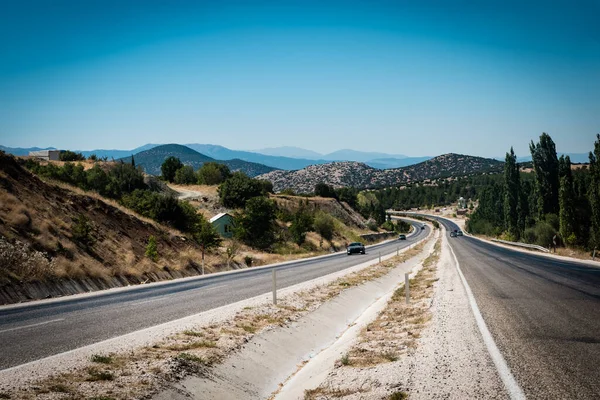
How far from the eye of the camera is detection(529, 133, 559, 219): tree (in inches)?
2213

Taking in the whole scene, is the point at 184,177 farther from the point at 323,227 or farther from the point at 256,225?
the point at 256,225

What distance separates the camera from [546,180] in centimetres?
5638

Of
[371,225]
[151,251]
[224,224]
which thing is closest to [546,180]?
[224,224]

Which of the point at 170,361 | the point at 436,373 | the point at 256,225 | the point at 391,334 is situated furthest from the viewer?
the point at 256,225

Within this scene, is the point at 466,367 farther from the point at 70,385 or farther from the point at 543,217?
the point at 543,217

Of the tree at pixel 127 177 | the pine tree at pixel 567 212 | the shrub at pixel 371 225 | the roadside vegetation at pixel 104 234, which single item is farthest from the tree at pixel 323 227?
the shrub at pixel 371 225

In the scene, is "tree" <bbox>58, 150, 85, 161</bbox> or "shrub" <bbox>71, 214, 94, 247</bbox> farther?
"tree" <bbox>58, 150, 85, 161</bbox>

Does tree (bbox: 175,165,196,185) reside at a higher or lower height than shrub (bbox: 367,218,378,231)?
higher

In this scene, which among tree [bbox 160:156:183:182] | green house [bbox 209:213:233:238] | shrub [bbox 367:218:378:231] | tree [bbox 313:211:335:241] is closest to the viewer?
green house [bbox 209:213:233:238]

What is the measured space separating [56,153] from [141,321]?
95827 mm

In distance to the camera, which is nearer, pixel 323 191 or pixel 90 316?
pixel 90 316

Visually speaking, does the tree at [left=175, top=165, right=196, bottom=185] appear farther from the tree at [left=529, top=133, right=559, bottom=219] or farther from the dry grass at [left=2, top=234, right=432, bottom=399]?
the dry grass at [left=2, top=234, right=432, bottom=399]

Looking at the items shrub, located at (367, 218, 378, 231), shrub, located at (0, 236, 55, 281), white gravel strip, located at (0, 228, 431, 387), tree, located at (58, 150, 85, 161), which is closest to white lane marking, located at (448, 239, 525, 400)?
white gravel strip, located at (0, 228, 431, 387)

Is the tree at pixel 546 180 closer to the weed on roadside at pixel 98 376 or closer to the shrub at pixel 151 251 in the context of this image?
the shrub at pixel 151 251
